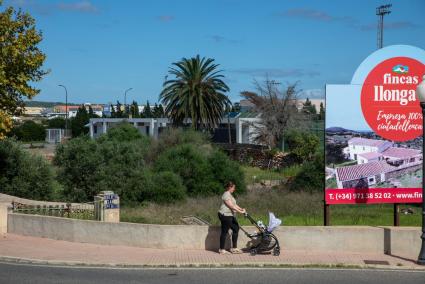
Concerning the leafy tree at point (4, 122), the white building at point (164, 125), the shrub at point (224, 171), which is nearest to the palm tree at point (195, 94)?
the white building at point (164, 125)

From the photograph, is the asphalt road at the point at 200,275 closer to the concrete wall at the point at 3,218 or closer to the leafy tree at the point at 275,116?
the concrete wall at the point at 3,218

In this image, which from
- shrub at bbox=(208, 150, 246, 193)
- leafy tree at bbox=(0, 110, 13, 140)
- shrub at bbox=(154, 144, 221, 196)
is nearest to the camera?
leafy tree at bbox=(0, 110, 13, 140)

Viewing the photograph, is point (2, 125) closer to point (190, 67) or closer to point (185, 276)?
point (185, 276)

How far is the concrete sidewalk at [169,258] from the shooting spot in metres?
13.6

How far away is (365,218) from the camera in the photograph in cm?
2092

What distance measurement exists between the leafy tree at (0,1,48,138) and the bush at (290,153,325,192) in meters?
21.4

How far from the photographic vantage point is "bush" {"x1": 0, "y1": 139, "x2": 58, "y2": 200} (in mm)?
28234

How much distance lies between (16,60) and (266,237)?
12.5 meters

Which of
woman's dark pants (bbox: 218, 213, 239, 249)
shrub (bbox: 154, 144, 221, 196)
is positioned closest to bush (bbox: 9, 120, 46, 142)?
shrub (bbox: 154, 144, 221, 196)

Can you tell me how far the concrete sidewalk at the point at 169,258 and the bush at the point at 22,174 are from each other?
12.9 metres

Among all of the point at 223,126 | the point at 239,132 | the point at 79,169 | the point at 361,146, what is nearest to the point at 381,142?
the point at 361,146

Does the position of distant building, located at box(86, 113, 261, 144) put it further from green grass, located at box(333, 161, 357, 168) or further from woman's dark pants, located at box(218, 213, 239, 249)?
woman's dark pants, located at box(218, 213, 239, 249)

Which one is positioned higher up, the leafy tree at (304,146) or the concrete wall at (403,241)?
the leafy tree at (304,146)

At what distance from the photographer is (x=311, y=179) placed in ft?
132
